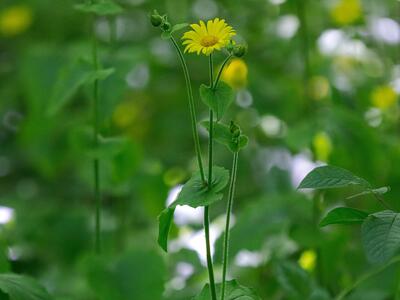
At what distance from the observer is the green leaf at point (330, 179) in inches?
29.9

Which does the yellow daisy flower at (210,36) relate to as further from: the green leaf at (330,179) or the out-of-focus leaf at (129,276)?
the out-of-focus leaf at (129,276)

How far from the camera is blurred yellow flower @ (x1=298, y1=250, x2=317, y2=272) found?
1.27m

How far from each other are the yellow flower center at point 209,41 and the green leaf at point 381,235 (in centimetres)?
21

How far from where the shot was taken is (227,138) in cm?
80

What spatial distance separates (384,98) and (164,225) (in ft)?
2.66

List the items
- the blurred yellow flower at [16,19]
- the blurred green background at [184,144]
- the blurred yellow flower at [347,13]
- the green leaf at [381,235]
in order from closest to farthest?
1. the green leaf at [381,235]
2. the blurred green background at [184,144]
3. the blurred yellow flower at [347,13]
4. the blurred yellow flower at [16,19]

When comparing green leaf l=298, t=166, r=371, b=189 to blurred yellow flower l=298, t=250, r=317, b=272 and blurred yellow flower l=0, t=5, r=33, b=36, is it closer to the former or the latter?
blurred yellow flower l=298, t=250, r=317, b=272

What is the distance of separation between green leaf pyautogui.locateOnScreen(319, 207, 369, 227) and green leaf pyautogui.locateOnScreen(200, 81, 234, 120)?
0.44ft

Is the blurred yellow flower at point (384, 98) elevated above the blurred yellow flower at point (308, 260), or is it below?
above

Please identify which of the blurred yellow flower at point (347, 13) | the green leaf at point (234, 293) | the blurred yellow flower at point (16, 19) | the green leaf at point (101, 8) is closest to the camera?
the green leaf at point (234, 293)

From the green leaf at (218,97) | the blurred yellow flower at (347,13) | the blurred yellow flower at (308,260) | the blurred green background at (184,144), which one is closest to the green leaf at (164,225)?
the green leaf at (218,97)

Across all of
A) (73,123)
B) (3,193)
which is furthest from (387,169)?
(3,193)

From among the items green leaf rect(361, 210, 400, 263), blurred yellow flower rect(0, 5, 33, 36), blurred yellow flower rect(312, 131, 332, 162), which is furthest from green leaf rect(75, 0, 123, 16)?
blurred yellow flower rect(0, 5, 33, 36)

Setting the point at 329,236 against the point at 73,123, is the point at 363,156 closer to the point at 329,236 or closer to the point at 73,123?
the point at 329,236
